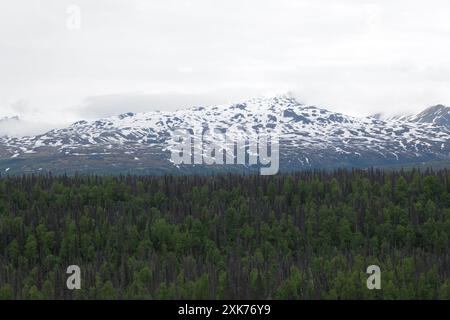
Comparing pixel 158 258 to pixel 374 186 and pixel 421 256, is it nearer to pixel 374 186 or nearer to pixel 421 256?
pixel 421 256

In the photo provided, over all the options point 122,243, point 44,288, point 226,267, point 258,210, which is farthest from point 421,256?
point 44,288
